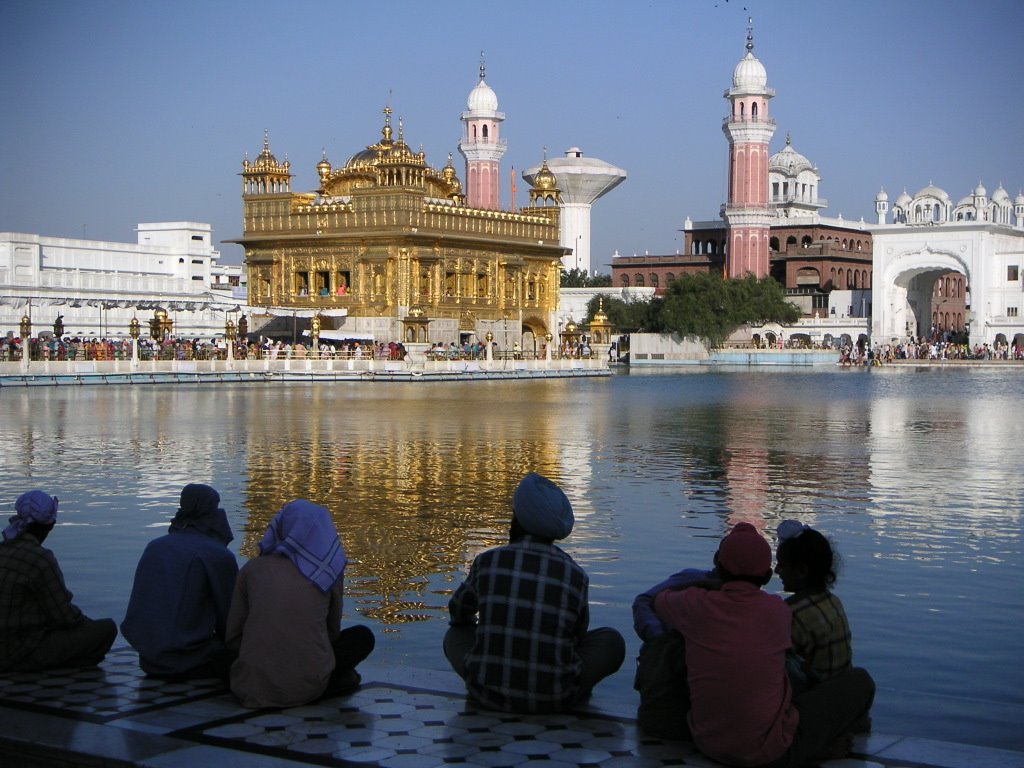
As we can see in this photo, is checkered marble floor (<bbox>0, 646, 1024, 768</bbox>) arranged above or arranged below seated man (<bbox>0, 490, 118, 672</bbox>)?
below

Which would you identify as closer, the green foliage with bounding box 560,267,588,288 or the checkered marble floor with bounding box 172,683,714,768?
the checkered marble floor with bounding box 172,683,714,768

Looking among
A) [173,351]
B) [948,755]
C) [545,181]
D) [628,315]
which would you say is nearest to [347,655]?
[948,755]

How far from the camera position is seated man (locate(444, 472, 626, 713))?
5828mm

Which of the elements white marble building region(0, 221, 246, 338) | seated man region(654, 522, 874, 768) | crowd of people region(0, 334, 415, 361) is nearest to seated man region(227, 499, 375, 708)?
seated man region(654, 522, 874, 768)

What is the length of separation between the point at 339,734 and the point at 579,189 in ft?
347

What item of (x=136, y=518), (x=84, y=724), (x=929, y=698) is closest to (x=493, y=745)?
(x=84, y=724)

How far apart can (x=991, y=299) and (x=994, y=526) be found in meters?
71.7

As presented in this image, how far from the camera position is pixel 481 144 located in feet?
279

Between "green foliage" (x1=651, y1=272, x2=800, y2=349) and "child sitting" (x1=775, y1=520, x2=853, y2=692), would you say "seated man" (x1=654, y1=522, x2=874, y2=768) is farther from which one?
"green foliage" (x1=651, y1=272, x2=800, y2=349)

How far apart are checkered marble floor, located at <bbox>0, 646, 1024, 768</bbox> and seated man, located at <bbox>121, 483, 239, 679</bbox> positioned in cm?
13

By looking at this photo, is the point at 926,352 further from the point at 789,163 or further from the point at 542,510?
the point at 542,510

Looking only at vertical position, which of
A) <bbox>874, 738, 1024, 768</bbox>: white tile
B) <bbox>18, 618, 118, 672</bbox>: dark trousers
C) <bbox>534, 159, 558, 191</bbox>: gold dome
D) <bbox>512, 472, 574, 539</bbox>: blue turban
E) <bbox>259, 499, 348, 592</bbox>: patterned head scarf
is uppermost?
<bbox>534, 159, 558, 191</bbox>: gold dome

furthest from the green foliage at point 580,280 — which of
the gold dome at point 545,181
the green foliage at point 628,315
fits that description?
the gold dome at point 545,181

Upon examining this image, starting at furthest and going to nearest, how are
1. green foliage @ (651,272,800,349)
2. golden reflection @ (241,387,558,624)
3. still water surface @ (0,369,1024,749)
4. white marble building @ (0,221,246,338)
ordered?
green foliage @ (651,272,800,349), white marble building @ (0,221,246,338), golden reflection @ (241,387,558,624), still water surface @ (0,369,1024,749)
